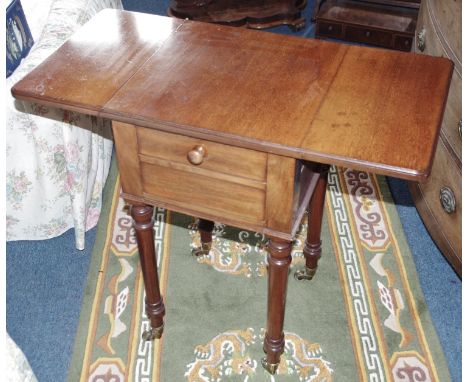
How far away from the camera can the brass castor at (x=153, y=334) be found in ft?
6.73

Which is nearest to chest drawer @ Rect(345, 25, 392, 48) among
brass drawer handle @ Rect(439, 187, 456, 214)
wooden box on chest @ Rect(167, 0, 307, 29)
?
wooden box on chest @ Rect(167, 0, 307, 29)

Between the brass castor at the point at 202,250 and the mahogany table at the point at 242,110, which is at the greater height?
the mahogany table at the point at 242,110

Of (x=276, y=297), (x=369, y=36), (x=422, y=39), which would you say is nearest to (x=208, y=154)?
(x=276, y=297)

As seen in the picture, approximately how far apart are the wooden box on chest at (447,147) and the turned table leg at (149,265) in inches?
40.5

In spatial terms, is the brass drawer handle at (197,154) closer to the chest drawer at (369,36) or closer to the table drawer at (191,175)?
the table drawer at (191,175)

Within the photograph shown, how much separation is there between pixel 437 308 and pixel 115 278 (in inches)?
48.7

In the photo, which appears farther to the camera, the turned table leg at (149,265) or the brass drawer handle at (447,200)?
the brass drawer handle at (447,200)

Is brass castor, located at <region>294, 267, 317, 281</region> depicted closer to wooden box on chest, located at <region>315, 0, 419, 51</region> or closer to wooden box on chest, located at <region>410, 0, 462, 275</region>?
wooden box on chest, located at <region>410, 0, 462, 275</region>

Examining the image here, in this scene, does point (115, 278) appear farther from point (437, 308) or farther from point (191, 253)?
point (437, 308)

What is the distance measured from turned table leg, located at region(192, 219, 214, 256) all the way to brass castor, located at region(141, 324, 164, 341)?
1.32 ft

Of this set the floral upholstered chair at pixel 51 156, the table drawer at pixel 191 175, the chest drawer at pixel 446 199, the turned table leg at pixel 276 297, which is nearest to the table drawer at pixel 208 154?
the table drawer at pixel 191 175

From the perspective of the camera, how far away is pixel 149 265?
185cm

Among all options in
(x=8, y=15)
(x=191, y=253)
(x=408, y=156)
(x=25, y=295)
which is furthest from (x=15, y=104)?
(x=408, y=156)

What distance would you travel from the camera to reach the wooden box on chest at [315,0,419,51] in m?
3.52
